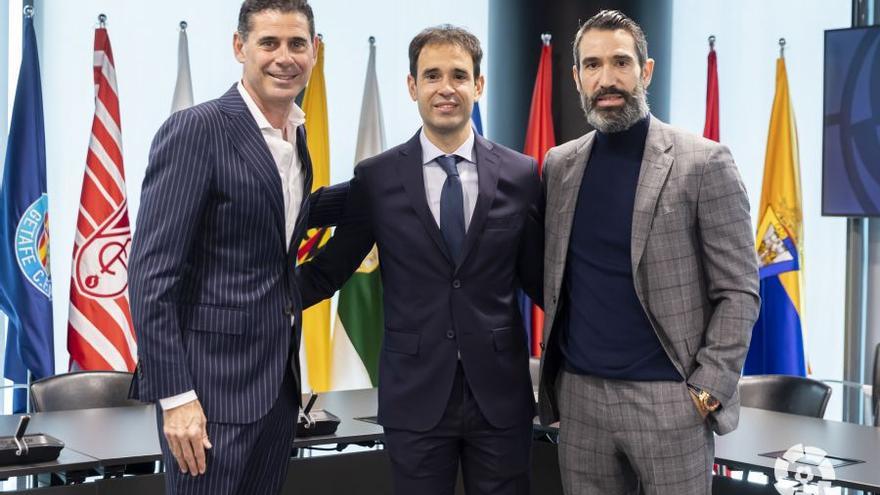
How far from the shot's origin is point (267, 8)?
91.1 inches

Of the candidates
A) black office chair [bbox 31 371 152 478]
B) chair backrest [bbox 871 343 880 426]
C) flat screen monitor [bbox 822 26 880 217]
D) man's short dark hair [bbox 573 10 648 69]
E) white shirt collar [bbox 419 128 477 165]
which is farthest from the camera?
flat screen monitor [bbox 822 26 880 217]

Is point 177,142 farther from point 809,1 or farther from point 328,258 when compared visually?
point 809,1

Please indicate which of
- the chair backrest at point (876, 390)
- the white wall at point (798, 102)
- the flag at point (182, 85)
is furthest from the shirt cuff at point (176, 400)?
the white wall at point (798, 102)

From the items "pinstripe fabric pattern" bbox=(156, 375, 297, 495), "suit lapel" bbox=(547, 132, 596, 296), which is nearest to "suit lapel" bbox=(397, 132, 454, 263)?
"suit lapel" bbox=(547, 132, 596, 296)

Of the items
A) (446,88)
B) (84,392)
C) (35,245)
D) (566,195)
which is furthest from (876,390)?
(35,245)

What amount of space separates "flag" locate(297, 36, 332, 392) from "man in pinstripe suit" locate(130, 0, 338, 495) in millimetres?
3205

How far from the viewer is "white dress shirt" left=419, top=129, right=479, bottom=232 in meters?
2.63

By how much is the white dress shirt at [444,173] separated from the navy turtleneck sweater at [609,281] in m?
0.28

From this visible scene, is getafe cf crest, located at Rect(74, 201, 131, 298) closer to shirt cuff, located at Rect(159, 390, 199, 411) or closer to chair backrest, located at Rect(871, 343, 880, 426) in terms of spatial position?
shirt cuff, located at Rect(159, 390, 199, 411)

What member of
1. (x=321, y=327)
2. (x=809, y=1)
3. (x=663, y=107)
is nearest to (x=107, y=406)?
(x=321, y=327)

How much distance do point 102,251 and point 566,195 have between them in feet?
9.69

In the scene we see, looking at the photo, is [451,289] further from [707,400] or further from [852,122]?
[852,122]

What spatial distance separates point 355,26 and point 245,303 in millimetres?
4408

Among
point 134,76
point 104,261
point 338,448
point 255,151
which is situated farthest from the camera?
point 134,76
